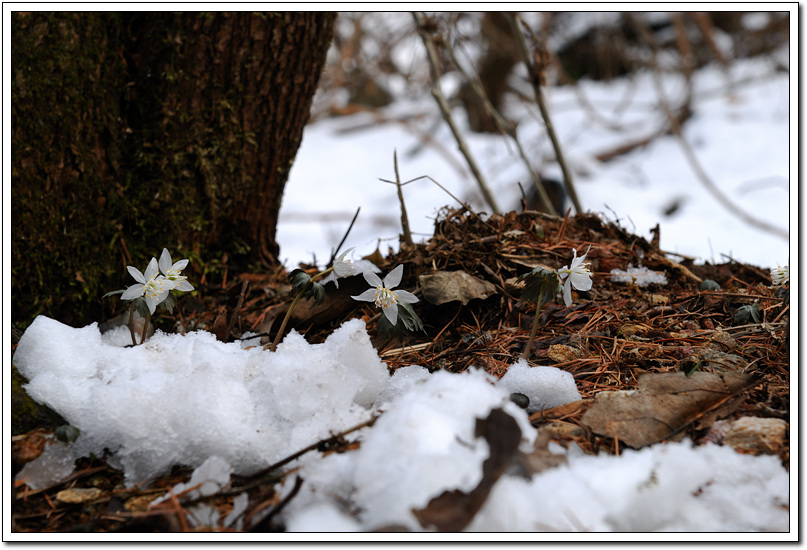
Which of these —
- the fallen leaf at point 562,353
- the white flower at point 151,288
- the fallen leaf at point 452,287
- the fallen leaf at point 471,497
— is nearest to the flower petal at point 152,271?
the white flower at point 151,288

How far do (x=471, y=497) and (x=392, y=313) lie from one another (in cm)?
62

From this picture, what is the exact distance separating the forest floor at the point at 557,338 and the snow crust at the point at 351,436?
5 centimetres

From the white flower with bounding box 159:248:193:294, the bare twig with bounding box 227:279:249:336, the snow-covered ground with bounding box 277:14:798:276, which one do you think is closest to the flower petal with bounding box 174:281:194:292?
the white flower with bounding box 159:248:193:294

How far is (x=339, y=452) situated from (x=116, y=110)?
153 centimetres

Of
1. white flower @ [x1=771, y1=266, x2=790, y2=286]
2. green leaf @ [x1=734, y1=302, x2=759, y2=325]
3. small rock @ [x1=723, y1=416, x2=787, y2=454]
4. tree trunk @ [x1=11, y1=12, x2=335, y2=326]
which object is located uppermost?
tree trunk @ [x1=11, y1=12, x2=335, y2=326]

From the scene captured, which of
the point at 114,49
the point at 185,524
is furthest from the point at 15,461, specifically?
the point at 114,49

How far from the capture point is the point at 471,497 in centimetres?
97

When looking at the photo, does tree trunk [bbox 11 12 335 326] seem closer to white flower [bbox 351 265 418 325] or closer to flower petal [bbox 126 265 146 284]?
flower petal [bbox 126 265 146 284]

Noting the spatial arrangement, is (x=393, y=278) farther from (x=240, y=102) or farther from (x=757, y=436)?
(x=240, y=102)

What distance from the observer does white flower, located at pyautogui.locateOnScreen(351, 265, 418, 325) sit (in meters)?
1.52

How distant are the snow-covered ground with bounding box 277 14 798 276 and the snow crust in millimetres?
3298

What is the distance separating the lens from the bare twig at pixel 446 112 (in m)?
2.71

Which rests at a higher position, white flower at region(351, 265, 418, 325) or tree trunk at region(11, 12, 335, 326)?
tree trunk at region(11, 12, 335, 326)

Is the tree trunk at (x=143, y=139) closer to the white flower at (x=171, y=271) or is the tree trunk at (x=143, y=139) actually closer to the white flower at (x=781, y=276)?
the white flower at (x=171, y=271)
